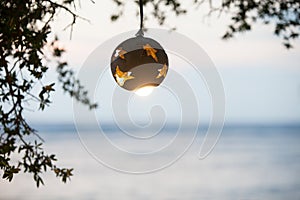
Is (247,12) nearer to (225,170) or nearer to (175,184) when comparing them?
(175,184)

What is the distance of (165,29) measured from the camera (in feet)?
10.7

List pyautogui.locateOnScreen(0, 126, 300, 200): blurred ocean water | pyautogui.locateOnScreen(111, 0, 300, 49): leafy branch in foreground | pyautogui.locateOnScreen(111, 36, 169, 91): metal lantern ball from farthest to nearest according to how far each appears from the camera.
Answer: pyautogui.locateOnScreen(0, 126, 300, 200): blurred ocean water < pyautogui.locateOnScreen(111, 0, 300, 49): leafy branch in foreground < pyautogui.locateOnScreen(111, 36, 169, 91): metal lantern ball

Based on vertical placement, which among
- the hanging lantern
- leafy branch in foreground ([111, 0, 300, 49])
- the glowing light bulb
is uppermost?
leafy branch in foreground ([111, 0, 300, 49])

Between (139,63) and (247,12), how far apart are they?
1.47 metres

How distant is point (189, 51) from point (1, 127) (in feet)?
3.27

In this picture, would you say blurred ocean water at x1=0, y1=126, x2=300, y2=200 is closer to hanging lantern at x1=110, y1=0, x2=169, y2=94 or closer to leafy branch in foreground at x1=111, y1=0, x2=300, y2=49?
leafy branch in foreground at x1=111, y1=0, x2=300, y2=49


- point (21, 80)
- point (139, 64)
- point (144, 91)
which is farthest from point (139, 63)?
point (21, 80)

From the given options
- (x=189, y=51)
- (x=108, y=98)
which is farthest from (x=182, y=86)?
(x=108, y=98)

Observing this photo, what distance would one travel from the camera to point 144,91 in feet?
6.74

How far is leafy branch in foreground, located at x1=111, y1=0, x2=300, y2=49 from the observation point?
3113mm

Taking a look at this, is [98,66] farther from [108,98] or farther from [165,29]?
[165,29]

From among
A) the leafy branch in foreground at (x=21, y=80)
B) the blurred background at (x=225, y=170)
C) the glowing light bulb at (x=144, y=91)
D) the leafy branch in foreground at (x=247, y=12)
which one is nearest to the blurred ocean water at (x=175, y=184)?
the blurred background at (x=225, y=170)

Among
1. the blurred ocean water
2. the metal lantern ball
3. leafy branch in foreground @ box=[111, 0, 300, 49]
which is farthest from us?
the blurred ocean water

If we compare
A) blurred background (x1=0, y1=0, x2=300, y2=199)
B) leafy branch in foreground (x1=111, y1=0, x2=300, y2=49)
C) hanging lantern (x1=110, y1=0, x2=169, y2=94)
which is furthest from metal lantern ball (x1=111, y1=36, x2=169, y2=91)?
blurred background (x1=0, y1=0, x2=300, y2=199)
